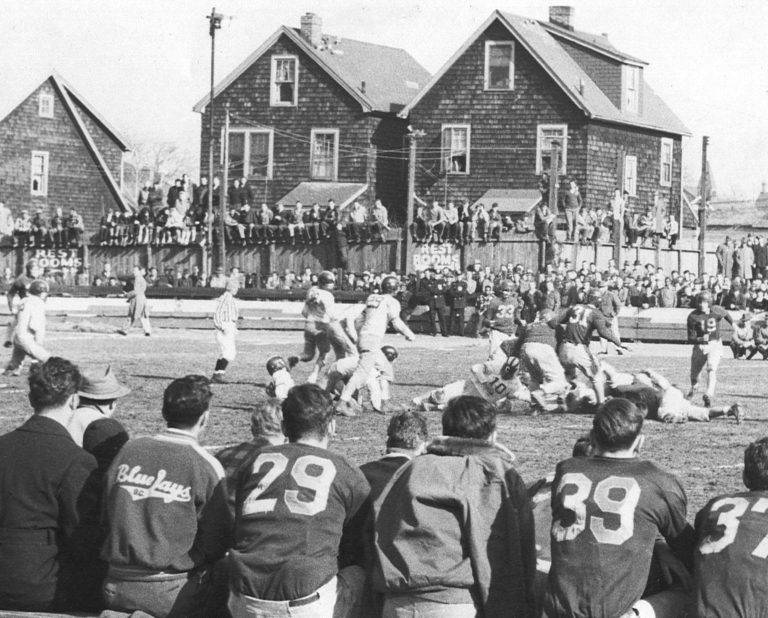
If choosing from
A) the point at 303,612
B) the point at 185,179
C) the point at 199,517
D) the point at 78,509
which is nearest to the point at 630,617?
the point at 303,612

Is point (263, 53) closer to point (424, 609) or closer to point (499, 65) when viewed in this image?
point (499, 65)

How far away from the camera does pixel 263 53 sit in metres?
54.9

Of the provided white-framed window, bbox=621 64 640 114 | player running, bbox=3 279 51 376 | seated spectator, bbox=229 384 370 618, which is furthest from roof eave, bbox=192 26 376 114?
seated spectator, bbox=229 384 370 618

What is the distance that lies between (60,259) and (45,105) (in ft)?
35.5

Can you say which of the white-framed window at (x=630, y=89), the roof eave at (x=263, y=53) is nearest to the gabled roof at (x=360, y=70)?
the roof eave at (x=263, y=53)

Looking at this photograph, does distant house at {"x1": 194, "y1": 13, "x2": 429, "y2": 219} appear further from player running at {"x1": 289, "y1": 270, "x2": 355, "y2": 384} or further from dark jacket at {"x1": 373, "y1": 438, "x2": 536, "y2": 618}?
dark jacket at {"x1": 373, "y1": 438, "x2": 536, "y2": 618}

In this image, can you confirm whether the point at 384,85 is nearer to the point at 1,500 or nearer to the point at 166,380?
the point at 166,380

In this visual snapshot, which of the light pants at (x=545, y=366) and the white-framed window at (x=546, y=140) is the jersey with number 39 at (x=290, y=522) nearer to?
the light pants at (x=545, y=366)

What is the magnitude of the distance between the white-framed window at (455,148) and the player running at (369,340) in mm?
33234

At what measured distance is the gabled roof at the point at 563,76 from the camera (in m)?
50.0

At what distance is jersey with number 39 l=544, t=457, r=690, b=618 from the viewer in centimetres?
650

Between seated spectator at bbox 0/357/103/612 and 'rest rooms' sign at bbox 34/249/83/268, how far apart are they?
47.3m

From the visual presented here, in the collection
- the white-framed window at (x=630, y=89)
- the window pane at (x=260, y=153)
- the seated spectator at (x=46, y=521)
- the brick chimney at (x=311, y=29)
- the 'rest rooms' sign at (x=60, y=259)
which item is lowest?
the seated spectator at (x=46, y=521)

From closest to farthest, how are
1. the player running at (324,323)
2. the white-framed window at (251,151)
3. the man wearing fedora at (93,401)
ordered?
the man wearing fedora at (93,401) < the player running at (324,323) < the white-framed window at (251,151)
